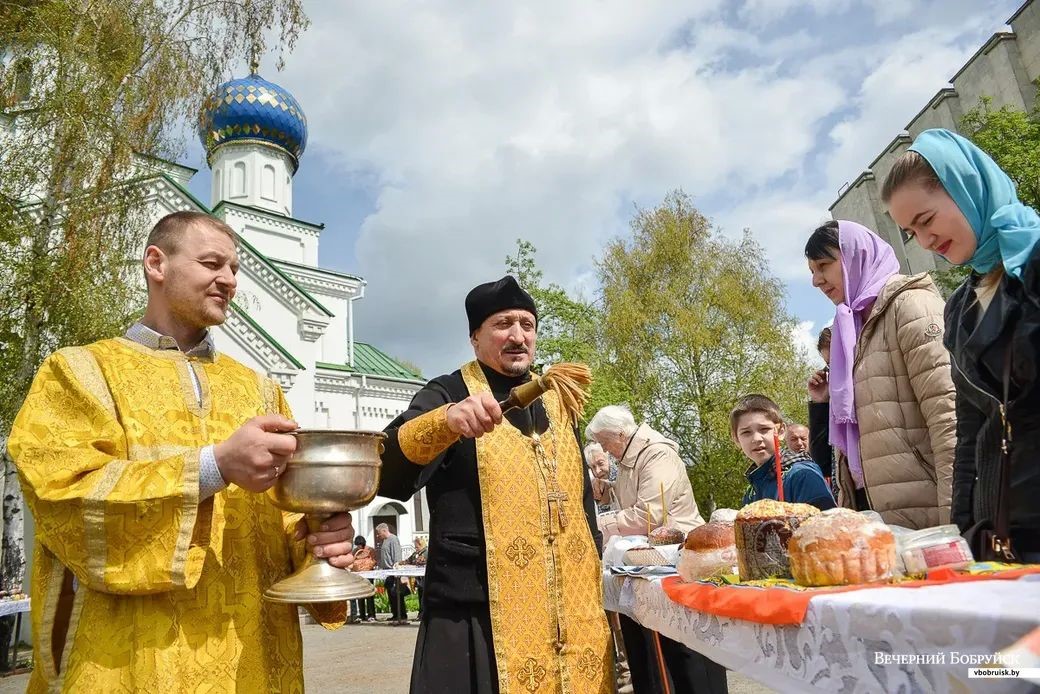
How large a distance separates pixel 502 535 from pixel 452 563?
22 centimetres

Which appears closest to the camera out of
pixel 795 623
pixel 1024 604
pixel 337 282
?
pixel 1024 604

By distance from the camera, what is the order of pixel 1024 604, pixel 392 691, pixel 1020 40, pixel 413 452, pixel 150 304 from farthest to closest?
pixel 1020 40 → pixel 392 691 → pixel 413 452 → pixel 150 304 → pixel 1024 604

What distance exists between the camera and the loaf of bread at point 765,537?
5.86ft

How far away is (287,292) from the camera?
21078mm

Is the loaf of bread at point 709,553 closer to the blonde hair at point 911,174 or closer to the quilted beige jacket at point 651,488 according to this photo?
the blonde hair at point 911,174

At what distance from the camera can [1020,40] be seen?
20.7 m

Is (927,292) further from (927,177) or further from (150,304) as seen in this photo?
(150,304)

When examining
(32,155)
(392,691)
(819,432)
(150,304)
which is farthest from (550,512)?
(32,155)

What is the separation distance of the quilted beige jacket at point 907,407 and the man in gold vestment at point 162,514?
1989mm

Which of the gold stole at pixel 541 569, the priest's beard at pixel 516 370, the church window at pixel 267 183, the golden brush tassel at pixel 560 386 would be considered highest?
the church window at pixel 267 183

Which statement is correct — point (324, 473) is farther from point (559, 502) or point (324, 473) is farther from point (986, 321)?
point (986, 321)

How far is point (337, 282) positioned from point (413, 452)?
25.4 meters

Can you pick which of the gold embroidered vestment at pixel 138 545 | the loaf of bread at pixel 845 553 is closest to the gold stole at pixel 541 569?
the gold embroidered vestment at pixel 138 545

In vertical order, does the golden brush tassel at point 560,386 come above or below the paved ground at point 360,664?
above
